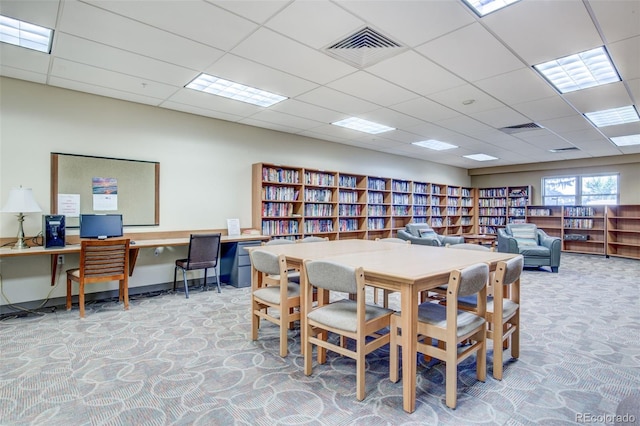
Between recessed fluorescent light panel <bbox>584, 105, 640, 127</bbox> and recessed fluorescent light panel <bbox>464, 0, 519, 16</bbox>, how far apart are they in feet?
11.5

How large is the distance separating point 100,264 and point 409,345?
3459 mm

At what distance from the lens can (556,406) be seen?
197 centimetres

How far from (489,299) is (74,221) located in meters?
4.68

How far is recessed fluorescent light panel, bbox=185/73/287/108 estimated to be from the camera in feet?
12.7

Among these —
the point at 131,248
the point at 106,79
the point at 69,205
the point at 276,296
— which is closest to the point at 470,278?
→ the point at 276,296

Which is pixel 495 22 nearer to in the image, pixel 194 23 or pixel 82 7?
pixel 194 23

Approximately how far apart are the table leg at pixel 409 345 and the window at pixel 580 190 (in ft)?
32.6

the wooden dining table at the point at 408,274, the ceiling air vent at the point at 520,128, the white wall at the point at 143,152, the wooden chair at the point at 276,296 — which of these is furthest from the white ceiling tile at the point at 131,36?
the ceiling air vent at the point at 520,128

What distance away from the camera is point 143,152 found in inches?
182

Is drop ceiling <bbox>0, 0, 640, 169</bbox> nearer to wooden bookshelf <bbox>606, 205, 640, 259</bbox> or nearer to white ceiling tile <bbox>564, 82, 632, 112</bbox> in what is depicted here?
white ceiling tile <bbox>564, 82, 632, 112</bbox>

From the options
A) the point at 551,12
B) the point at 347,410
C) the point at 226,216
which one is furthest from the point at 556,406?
the point at 226,216

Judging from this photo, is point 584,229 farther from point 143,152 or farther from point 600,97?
point 143,152

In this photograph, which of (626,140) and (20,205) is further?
(626,140)

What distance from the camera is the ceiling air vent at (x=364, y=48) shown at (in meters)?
2.81
